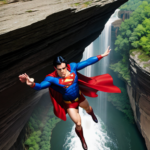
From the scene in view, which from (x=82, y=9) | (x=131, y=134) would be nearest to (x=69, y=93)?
(x=82, y=9)

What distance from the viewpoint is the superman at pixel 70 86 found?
120 inches

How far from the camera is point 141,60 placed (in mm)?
9031

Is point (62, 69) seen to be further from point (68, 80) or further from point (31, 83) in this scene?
point (31, 83)

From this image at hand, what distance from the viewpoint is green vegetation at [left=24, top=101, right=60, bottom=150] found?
9.05 meters

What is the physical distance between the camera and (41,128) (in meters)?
10.7

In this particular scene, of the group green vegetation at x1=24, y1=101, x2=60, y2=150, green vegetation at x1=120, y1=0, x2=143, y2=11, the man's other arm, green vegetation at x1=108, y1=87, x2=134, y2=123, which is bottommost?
green vegetation at x1=108, y1=87, x2=134, y2=123

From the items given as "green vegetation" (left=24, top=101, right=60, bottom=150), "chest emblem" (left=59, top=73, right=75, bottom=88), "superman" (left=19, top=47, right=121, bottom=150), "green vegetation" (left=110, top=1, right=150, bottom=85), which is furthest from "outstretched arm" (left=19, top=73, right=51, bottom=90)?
"green vegetation" (left=110, top=1, right=150, bottom=85)

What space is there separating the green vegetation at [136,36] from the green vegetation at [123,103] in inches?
81.4

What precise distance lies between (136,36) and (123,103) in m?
5.95

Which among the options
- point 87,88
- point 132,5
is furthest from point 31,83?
point 132,5

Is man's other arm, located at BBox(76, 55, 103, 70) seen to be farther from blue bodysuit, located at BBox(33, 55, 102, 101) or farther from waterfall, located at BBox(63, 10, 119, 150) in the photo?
waterfall, located at BBox(63, 10, 119, 150)

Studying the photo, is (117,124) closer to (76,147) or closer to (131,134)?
(131,134)

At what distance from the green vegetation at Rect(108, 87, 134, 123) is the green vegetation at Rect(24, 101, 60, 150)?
5764 mm

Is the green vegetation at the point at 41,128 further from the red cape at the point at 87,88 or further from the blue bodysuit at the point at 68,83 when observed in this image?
the blue bodysuit at the point at 68,83
